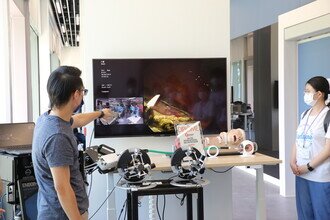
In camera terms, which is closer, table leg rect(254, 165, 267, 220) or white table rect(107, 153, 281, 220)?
white table rect(107, 153, 281, 220)

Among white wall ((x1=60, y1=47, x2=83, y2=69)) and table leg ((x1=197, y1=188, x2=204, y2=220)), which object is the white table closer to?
table leg ((x1=197, y1=188, x2=204, y2=220))

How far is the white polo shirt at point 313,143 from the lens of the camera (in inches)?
133

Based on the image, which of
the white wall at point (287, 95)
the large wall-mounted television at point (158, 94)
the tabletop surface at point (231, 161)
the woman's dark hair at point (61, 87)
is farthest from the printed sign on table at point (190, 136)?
the white wall at point (287, 95)

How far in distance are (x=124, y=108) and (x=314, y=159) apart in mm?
1742

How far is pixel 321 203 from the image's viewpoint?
3.37 meters

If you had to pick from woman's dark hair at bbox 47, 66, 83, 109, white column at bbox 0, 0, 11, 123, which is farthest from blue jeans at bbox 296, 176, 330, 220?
white column at bbox 0, 0, 11, 123

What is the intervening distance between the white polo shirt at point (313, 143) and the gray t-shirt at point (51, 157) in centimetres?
214

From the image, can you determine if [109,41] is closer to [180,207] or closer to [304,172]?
[180,207]

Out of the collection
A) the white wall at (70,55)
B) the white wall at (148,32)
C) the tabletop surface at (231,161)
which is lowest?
the tabletop surface at (231,161)

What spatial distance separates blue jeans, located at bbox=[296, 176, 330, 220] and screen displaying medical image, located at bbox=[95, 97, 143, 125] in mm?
1573

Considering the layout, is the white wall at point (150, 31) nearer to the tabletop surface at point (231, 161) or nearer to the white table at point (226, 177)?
the white table at point (226, 177)

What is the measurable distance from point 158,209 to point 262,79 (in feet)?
18.3

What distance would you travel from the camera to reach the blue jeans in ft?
11.0

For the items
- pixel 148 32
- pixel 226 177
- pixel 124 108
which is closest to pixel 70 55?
pixel 148 32
